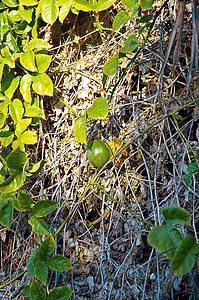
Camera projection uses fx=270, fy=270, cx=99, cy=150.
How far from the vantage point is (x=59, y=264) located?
1016mm

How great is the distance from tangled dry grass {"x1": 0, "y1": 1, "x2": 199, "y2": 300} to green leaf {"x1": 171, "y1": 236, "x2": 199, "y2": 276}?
0.29m

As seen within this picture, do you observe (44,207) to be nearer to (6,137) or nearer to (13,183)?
(13,183)

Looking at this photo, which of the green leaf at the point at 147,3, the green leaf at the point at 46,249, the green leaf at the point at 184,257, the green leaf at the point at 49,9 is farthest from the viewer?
the green leaf at the point at 49,9

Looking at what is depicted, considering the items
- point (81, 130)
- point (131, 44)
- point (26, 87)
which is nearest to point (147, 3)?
point (131, 44)

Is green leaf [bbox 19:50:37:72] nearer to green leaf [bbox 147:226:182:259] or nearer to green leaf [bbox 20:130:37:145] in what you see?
green leaf [bbox 20:130:37:145]

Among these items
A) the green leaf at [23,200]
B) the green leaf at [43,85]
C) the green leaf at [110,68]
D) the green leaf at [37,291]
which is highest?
the green leaf at [110,68]

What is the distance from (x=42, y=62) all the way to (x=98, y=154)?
1.62 feet

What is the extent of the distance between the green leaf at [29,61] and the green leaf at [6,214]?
592mm

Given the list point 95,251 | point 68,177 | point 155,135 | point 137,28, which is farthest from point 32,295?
point 137,28

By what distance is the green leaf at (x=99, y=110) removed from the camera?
3.50ft

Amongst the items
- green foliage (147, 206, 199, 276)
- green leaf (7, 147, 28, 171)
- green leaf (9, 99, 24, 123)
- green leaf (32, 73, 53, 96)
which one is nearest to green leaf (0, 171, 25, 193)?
green leaf (7, 147, 28, 171)

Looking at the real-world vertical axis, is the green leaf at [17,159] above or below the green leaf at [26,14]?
below

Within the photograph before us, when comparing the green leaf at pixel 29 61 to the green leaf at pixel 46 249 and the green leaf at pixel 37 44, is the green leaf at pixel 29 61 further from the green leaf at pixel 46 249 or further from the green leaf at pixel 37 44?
the green leaf at pixel 46 249

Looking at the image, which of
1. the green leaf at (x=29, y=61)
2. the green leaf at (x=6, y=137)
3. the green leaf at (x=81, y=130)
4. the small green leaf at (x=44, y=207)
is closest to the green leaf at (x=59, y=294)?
the small green leaf at (x=44, y=207)
